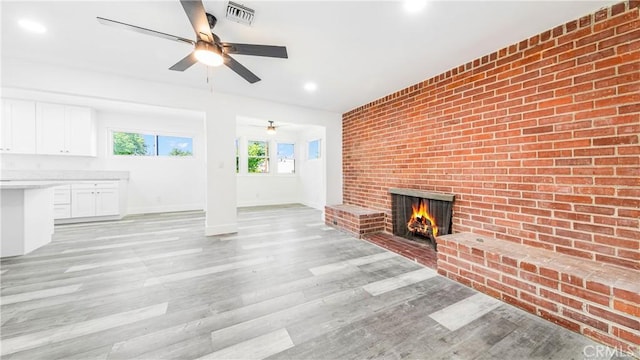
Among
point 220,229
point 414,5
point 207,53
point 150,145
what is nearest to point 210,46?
point 207,53

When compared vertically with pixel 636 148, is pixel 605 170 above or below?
below

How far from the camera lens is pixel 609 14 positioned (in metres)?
1.65

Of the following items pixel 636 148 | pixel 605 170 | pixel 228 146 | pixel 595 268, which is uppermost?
pixel 228 146

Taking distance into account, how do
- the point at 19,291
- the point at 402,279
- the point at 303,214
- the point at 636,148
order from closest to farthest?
the point at 636,148
the point at 19,291
the point at 402,279
the point at 303,214

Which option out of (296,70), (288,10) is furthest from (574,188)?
(296,70)

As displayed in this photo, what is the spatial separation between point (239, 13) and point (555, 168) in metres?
2.98

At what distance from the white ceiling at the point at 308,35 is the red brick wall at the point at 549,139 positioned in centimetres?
22

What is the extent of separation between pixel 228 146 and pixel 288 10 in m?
2.55

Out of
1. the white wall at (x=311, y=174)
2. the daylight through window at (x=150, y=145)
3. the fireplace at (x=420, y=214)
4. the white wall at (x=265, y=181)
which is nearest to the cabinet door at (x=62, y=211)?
the daylight through window at (x=150, y=145)

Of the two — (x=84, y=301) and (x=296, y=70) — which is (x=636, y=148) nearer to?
(x=296, y=70)

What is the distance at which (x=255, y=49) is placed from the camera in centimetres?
198

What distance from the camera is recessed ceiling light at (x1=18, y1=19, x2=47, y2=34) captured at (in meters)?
1.97

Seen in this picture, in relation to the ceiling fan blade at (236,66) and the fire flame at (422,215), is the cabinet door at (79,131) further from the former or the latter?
the fire flame at (422,215)

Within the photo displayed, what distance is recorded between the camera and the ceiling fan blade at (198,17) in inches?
57.3
